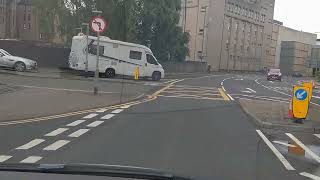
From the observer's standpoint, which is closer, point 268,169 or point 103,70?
point 268,169

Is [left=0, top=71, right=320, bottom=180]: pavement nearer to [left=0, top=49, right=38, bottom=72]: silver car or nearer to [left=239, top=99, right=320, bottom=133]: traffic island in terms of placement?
[left=239, top=99, right=320, bottom=133]: traffic island

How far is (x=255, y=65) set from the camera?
121375mm

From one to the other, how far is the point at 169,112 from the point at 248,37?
100317 millimetres

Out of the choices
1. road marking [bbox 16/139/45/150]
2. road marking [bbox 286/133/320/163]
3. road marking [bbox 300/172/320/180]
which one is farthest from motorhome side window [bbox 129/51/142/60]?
road marking [bbox 300/172/320/180]

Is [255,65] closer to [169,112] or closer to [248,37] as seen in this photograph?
[248,37]

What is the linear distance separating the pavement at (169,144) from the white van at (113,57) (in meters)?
22.9

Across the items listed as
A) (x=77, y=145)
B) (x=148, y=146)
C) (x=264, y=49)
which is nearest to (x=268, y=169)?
(x=148, y=146)

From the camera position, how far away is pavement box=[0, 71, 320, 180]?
9.01 m

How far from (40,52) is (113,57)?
41.1ft

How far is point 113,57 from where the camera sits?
134 feet

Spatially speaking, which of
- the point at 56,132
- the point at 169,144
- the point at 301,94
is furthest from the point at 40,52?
the point at 169,144

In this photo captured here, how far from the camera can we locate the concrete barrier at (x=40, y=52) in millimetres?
49513

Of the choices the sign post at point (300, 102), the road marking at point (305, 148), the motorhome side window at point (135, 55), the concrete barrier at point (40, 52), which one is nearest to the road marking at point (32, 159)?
the road marking at point (305, 148)

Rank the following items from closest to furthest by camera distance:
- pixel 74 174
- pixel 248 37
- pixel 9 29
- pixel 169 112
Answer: pixel 74 174
pixel 169 112
pixel 9 29
pixel 248 37
